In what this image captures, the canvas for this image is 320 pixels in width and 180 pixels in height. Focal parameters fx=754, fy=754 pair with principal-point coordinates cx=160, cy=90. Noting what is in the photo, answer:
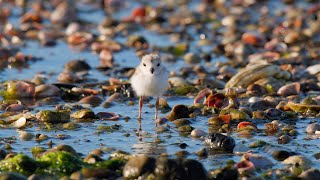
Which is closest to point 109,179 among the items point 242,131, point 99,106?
point 242,131

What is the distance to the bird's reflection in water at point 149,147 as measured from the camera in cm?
629

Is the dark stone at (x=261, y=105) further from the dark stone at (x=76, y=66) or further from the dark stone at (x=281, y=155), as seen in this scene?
the dark stone at (x=76, y=66)

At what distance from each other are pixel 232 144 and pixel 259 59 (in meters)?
4.46

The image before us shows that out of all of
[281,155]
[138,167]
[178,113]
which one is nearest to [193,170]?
[138,167]

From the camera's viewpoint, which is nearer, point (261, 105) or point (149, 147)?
point (149, 147)

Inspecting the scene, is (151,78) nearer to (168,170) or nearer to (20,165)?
(20,165)

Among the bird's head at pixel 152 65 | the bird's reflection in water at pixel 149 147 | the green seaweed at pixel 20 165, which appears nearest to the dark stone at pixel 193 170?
the bird's reflection in water at pixel 149 147

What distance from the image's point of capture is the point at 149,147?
6484 mm

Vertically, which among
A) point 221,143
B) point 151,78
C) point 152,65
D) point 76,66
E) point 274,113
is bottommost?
point 221,143

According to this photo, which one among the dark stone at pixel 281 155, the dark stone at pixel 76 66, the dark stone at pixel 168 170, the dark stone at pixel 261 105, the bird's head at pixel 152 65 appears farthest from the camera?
the dark stone at pixel 76 66

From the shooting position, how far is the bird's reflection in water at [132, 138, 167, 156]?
20.6 feet

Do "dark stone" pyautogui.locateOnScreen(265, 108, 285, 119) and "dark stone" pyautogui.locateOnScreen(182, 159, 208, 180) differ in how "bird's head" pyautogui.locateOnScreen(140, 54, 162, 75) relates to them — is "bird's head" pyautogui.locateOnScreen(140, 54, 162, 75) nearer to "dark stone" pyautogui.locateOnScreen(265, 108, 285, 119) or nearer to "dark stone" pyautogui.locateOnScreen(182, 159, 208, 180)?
"dark stone" pyautogui.locateOnScreen(265, 108, 285, 119)

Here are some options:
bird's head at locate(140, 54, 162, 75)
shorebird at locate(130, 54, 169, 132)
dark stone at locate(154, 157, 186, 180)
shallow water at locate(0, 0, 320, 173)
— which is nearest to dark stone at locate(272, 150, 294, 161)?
shallow water at locate(0, 0, 320, 173)

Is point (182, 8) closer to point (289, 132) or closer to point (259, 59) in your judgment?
point (259, 59)
